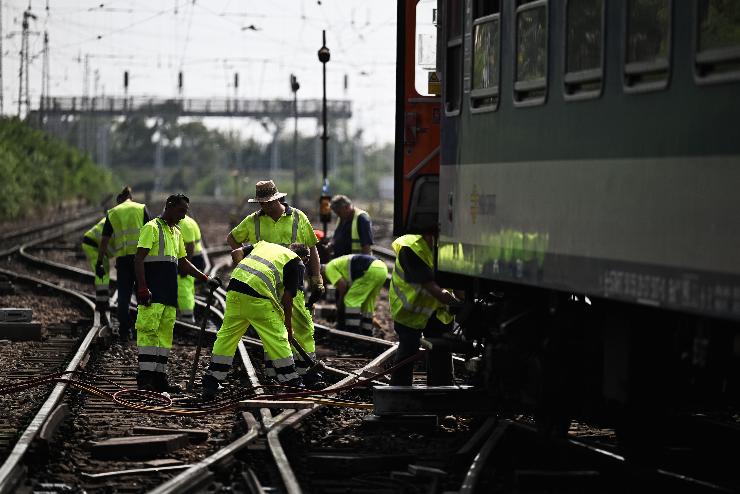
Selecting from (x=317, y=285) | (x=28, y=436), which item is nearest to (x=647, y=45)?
(x=28, y=436)

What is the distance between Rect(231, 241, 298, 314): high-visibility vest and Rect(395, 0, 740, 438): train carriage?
1.35m

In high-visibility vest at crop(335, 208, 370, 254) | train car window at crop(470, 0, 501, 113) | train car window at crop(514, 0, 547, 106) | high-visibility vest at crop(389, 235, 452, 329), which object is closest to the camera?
train car window at crop(514, 0, 547, 106)

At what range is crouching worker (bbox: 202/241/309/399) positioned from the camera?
11.8 m

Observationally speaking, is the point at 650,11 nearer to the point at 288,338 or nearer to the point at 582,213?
the point at 582,213

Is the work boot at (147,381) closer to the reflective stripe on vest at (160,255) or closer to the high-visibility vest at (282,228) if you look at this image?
the reflective stripe on vest at (160,255)

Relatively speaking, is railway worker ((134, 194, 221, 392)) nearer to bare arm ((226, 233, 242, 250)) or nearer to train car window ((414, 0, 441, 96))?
bare arm ((226, 233, 242, 250))

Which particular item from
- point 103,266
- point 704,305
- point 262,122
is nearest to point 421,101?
point 704,305

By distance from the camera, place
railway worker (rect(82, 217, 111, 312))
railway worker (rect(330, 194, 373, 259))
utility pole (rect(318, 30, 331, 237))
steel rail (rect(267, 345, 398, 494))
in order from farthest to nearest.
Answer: utility pole (rect(318, 30, 331, 237)) < railway worker (rect(82, 217, 111, 312)) < railway worker (rect(330, 194, 373, 259)) < steel rail (rect(267, 345, 398, 494))

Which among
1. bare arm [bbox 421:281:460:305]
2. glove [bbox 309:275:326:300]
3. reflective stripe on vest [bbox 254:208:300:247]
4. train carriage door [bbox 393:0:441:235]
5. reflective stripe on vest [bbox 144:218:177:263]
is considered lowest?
glove [bbox 309:275:326:300]

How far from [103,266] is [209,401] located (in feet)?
23.8

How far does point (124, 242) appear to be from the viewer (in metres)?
16.9

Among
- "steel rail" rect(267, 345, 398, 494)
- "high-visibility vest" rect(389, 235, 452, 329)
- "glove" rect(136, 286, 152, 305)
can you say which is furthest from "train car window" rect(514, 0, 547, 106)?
"glove" rect(136, 286, 152, 305)

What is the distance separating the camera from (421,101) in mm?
11062

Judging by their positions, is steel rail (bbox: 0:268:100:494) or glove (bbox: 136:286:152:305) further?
glove (bbox: 136:286:152:305)
